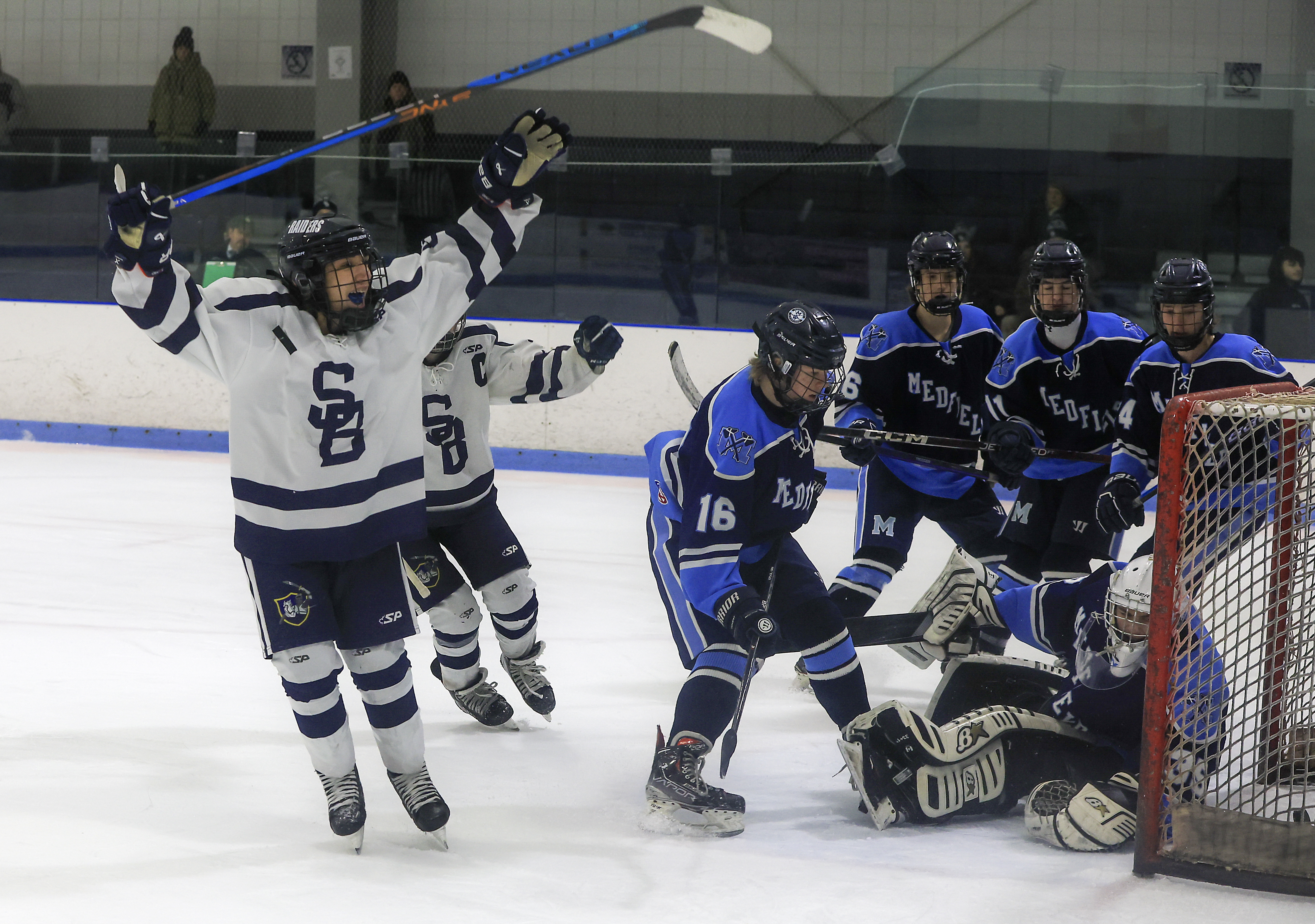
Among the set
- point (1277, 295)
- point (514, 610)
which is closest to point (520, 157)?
point (514, 610)

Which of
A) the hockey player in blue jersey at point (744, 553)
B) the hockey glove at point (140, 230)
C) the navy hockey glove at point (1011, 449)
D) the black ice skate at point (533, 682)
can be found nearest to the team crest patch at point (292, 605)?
the hockey glove at point (140, 230)

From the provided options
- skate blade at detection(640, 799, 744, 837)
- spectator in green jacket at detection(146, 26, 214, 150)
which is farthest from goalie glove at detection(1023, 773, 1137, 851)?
spectator in green jacket at detection(146, 26, 214, 150)

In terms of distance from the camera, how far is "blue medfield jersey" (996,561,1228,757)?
→ 2254 millimetres

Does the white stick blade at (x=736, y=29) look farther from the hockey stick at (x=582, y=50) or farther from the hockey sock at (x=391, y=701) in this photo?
the hockey sock at (x=391, y=701)

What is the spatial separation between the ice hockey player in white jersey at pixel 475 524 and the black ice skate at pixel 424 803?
0.65 meters

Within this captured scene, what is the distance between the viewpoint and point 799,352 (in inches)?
95.7

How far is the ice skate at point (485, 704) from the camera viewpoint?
3020mm

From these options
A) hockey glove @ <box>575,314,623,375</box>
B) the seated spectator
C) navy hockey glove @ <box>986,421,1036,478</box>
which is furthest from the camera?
the seated spectator

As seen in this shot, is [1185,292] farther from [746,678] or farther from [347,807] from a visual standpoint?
[347,807]

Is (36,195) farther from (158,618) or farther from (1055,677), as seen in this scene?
(1055,677)

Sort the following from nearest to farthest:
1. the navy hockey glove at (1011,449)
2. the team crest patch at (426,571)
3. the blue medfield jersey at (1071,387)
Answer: the team crest patch at (426,571)
the navy hockey glove at (1011,449)
the blue medfield jersey at (1071,387)

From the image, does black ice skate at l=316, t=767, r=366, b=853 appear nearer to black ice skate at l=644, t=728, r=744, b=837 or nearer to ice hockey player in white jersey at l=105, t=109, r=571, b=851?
ice hockey player in white jersey at l=105, t=109, r=571, b=851

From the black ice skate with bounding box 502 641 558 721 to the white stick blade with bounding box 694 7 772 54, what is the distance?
1.42 meters

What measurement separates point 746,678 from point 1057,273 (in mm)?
1394
